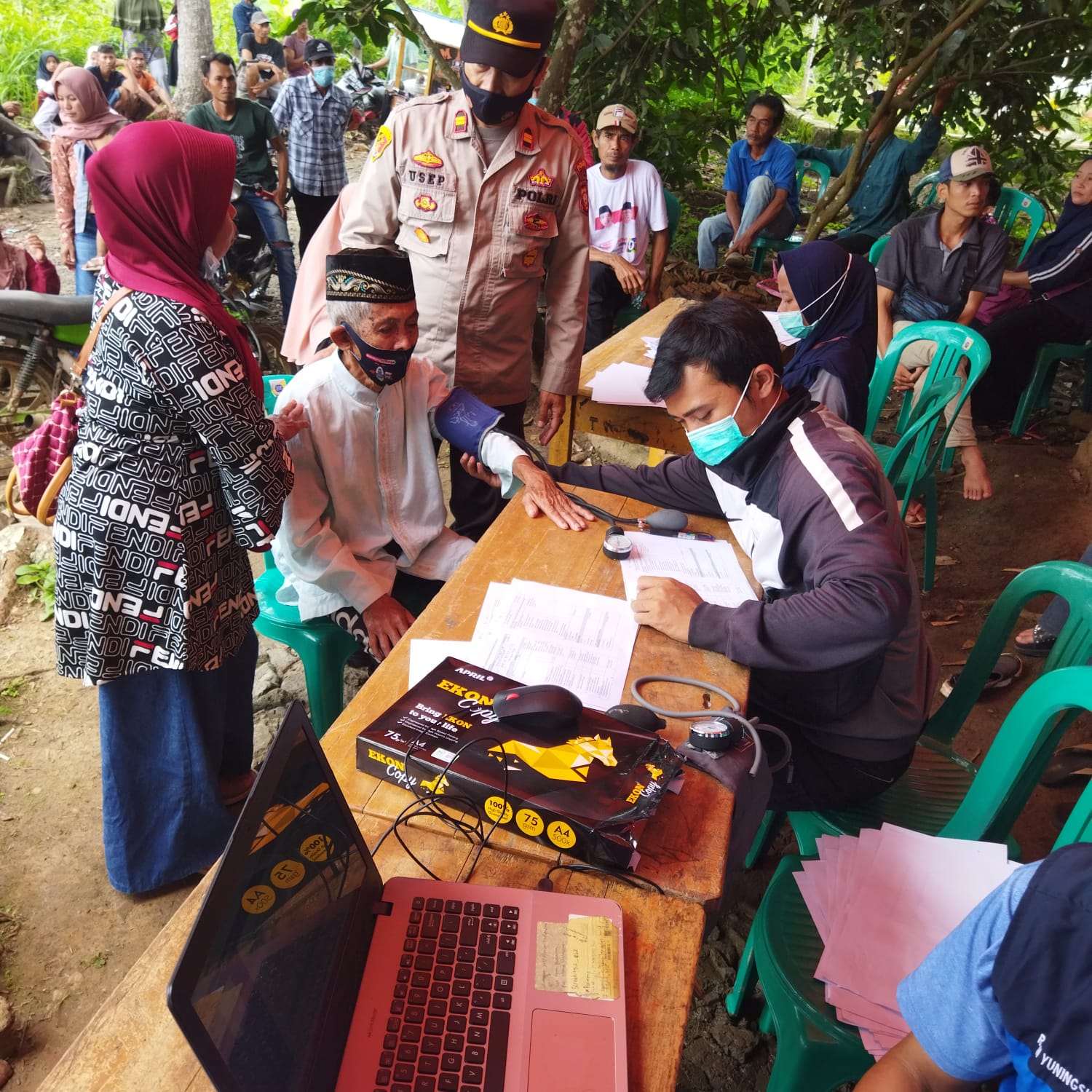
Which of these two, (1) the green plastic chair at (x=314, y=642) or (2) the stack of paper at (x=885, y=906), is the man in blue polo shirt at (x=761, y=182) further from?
(2) the stack of paper at (x=885, y=906)

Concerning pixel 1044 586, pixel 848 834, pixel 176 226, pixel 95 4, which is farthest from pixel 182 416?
pixel 95 4

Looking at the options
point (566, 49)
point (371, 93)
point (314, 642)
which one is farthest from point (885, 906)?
point (371, 93)

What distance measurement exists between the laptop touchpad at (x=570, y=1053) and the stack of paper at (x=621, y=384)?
193 cm

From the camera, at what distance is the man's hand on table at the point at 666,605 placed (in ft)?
4.86

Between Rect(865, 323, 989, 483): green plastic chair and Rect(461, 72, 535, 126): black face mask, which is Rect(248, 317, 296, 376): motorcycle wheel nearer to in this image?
Rect(461, 72, 535, 126): black face mask

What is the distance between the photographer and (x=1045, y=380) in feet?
15.5

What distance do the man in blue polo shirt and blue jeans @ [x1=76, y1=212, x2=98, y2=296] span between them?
12.7 ft

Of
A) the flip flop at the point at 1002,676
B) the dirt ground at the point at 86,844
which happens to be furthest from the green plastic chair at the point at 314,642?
the flip flop at the point at 1002,676

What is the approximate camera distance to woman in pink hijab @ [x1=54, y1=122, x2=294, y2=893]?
1.39m

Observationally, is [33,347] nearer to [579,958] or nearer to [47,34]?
[579,958]

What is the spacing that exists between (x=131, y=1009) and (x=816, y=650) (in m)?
1.11

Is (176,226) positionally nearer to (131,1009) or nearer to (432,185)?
(432,185)

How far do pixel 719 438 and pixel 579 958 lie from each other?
3.40ft

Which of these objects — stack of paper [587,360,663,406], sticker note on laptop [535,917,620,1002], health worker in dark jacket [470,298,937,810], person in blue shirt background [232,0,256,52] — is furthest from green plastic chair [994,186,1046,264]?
person in blue shirt background [232,0,256,52]
